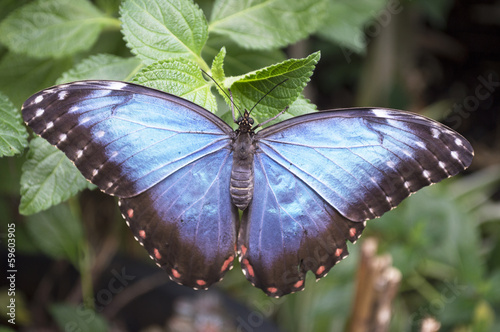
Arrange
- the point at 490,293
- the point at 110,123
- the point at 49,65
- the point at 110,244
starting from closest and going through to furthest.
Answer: the point at 110,123 → the point at 49,65 → the point at 490,293 → the point at 110,244

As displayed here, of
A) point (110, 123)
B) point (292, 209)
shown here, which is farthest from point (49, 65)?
point (292, 209)

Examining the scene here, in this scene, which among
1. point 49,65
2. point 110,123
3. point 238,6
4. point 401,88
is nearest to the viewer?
point 110,123

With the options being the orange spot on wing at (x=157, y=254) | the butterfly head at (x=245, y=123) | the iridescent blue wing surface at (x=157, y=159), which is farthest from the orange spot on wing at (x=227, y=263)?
the butterfly head at (x=245, y=123)

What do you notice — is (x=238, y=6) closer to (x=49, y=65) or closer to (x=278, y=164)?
(x=278, y=164)

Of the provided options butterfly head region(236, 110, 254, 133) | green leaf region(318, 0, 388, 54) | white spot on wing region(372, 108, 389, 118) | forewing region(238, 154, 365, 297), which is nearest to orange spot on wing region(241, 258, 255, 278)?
forewing region(238, 154, 365, 297)

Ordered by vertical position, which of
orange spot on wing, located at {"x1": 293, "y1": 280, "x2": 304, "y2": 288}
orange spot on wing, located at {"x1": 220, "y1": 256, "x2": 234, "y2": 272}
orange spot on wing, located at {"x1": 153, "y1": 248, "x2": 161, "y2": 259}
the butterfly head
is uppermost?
the butterfly head

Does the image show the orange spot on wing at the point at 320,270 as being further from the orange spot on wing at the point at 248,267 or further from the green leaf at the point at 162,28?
the green leaf at the point at 162,28

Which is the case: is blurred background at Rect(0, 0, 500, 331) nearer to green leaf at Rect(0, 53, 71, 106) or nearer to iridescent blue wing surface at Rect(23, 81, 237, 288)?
green leaf at Rect(0, 53, 71, 106)
